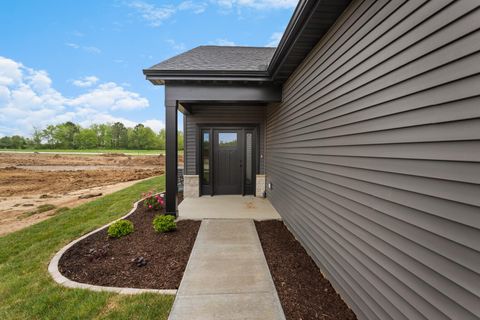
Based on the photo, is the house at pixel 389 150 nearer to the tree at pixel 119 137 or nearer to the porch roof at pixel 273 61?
the porch roof at pixel 273 61

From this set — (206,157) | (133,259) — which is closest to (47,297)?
(133,259)

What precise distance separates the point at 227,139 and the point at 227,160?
2.15 ft

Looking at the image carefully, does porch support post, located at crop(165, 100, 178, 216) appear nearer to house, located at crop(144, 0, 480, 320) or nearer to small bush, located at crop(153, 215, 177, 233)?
small bush, located at crop(153, 215, 177, 233)

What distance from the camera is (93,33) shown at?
2750 centimetres

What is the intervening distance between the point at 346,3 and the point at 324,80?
80cm

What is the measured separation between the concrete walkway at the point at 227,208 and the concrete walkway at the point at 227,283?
1192mm

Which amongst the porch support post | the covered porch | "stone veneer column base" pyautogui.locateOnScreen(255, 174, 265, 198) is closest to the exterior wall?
the covered porch

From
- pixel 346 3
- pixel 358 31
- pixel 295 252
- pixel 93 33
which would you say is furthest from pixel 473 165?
pixel 93 33

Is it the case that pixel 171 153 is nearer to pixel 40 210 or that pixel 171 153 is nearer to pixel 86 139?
pixel 40 210

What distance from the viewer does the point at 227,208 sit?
5.64 metres

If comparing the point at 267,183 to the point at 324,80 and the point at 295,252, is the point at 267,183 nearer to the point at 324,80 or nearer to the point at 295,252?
the point at 295,252

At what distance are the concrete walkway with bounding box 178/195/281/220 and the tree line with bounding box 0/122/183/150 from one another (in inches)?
1873

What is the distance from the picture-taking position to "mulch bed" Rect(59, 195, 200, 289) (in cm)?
269

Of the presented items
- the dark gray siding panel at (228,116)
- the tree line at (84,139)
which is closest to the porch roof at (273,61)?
the dark gray siding panel at (228,116)
